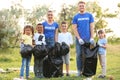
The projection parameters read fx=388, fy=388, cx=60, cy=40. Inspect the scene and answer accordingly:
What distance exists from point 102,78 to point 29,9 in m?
25.4

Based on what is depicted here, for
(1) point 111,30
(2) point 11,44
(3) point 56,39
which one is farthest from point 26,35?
(1) point 111,30

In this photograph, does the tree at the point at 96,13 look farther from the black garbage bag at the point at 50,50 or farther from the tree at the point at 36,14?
the black garbage bag at the point at 50,50

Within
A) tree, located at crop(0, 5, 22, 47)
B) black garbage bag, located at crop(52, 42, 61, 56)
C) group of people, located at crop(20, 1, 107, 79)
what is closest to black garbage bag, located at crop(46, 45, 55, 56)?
black garbage bag, located at crop(52, 42, 61, 56)

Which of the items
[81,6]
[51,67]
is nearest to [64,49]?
[51,67]

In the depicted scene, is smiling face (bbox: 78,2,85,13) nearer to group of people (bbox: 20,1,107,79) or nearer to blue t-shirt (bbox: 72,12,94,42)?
group of people (bbox: 20,1,107,79)

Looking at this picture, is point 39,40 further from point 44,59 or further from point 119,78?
point 119,78

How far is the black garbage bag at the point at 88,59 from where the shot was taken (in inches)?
393

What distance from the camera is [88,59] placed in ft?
32.8

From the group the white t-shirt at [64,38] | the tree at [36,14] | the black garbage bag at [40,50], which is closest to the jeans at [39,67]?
the black garbage bag at [40,50]

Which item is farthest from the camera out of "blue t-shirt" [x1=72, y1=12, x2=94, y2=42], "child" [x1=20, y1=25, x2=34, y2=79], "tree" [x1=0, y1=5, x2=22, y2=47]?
"tree" [x1=0, y1=5, x2=22, y2=47]

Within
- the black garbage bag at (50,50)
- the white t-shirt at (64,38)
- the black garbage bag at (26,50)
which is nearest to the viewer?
the black garbage bag at (26,50)

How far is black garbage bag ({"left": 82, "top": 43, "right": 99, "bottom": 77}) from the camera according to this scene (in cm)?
998

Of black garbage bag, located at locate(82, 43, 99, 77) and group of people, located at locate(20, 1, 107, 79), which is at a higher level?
group of people, located at locate(20, 1, 107, 79)

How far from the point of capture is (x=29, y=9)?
34.8 metres
